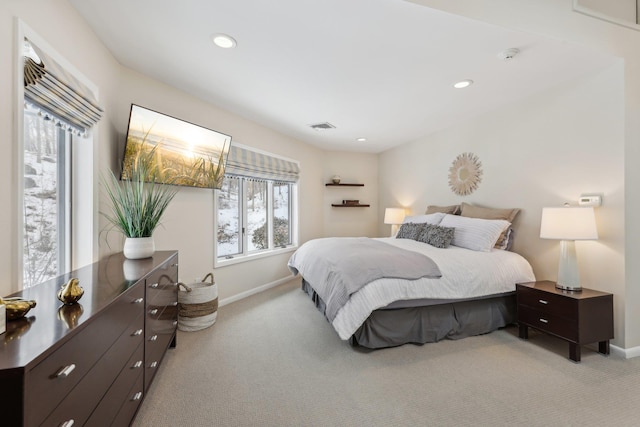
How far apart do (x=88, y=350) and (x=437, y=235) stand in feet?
10.7

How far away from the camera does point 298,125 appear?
4.10 meters

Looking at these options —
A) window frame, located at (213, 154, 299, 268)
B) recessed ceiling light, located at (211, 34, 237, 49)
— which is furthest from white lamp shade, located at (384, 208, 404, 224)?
recessed ceiling light, located at (211, 34, 237, 49)

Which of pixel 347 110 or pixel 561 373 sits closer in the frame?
pixel 561 373

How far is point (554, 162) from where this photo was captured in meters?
2.84

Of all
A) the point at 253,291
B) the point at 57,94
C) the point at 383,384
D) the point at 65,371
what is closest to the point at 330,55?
the point at 57,94

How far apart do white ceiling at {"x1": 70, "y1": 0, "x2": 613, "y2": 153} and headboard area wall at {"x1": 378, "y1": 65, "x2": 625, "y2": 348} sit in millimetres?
201

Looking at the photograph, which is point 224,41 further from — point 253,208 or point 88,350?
point 253,208

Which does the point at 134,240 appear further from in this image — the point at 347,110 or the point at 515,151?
the point at 515,151

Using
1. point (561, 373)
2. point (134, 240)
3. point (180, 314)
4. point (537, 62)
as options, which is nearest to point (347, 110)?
point (537, 62)

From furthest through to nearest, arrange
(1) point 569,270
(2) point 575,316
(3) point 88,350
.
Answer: (1) point 569,270
(2) point 575,316
(3) point 88,350

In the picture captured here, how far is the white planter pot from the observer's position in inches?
82.4

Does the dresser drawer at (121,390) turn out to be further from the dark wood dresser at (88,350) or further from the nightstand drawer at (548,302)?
the nightstand drawer at (548,302)

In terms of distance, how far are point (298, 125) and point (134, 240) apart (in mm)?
2709

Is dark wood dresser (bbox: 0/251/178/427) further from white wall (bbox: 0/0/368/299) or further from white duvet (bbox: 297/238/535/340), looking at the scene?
white duvet (bbox: 297/238/535/340)
